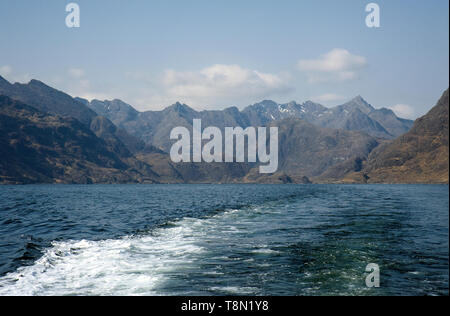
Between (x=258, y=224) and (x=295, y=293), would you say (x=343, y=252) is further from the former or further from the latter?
(x=258, y=224)

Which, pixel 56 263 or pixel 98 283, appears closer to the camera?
pixel 98 283

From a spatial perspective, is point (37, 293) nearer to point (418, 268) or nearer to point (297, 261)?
point (297, 261)

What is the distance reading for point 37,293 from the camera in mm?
18594

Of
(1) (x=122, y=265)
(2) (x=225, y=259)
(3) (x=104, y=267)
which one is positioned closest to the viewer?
(3) (x=104, y=267)

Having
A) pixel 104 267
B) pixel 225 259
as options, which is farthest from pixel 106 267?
pixel 225 259

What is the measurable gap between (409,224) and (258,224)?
19862 mm

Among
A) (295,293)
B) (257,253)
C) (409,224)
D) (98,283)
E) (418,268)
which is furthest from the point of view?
(409,224)

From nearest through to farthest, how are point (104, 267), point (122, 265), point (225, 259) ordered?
1. point (104, 267)
2. point (122, 265)
3. point (225, 259)

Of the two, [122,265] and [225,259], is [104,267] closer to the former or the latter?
[122,265]

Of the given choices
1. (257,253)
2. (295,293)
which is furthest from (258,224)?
(295,293)

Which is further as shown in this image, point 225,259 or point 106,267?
point 225,259
